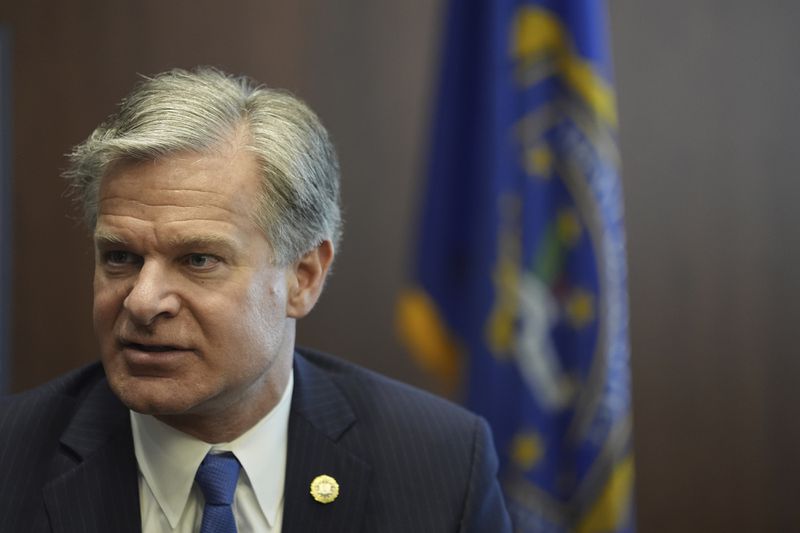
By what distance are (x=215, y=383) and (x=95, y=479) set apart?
0.34 meters

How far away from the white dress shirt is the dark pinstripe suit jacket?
0.03 m

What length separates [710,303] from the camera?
3.87 metres

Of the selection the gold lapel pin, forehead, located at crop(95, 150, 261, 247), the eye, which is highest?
forehead, located at crop(95, 150, 261, 247)

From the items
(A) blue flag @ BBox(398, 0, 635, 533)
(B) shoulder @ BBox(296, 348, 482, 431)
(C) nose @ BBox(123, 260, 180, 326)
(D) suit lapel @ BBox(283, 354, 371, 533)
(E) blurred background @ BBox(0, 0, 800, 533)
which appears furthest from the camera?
(E) blurred background @ BBox(0, 0, 800, 533)

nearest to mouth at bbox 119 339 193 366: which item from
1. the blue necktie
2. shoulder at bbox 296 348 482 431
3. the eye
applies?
the eye

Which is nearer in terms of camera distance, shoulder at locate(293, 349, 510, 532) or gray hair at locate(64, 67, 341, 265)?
gray hair at locate(64, 67, 341, 265)

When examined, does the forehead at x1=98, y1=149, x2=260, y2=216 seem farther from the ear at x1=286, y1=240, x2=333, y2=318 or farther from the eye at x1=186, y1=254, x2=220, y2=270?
the ear at x1=286, y1=240, x2=333, y2=318

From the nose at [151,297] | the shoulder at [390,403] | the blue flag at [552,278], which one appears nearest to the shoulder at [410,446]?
the shoulder at [390,403]

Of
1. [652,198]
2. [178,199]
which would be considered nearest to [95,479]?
[178,199]

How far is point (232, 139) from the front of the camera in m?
1.90

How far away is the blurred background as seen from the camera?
382cm

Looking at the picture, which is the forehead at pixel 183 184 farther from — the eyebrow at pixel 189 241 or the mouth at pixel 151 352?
the mouth at pixel 151 352

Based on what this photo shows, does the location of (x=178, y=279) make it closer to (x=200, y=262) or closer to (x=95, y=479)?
(x=200, y=262)

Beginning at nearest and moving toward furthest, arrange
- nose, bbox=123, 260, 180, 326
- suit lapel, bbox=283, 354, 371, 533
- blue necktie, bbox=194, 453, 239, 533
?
nose, bbox=123, 260, 180, 326
blue necktie, bbox=194, 453, 239, 533
suit lapel, bbox=283, 354, 371, 533
